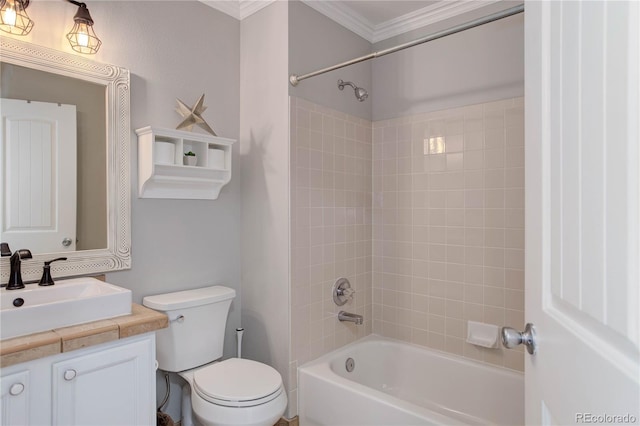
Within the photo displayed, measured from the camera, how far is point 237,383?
5.74ft

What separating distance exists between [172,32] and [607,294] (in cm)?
225

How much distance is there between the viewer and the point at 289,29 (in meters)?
2.12

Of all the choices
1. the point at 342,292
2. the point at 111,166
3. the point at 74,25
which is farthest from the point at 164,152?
the point at 342,292

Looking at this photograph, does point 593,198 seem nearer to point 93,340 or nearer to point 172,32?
point 93,340

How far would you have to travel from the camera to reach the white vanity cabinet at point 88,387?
119 cm

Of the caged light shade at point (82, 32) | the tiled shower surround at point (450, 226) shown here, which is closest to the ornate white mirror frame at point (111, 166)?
the caged light shade at point (82, 32)

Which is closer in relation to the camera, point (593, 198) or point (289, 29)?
point (593, 198)

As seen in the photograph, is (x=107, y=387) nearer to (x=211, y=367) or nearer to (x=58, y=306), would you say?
(x=58, y=306)

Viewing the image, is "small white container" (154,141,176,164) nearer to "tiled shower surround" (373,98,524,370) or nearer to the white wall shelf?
the white wall shelf

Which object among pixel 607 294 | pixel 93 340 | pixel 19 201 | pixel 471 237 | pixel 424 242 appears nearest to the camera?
pixel 607 294

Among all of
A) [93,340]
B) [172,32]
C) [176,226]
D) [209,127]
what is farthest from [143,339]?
[172,32]

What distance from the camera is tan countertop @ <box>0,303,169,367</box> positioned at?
117 centimetres

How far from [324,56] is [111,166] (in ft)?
4.44

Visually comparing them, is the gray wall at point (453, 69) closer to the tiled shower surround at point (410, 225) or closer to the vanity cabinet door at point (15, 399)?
the tiled shower surround at point (410, 225)
